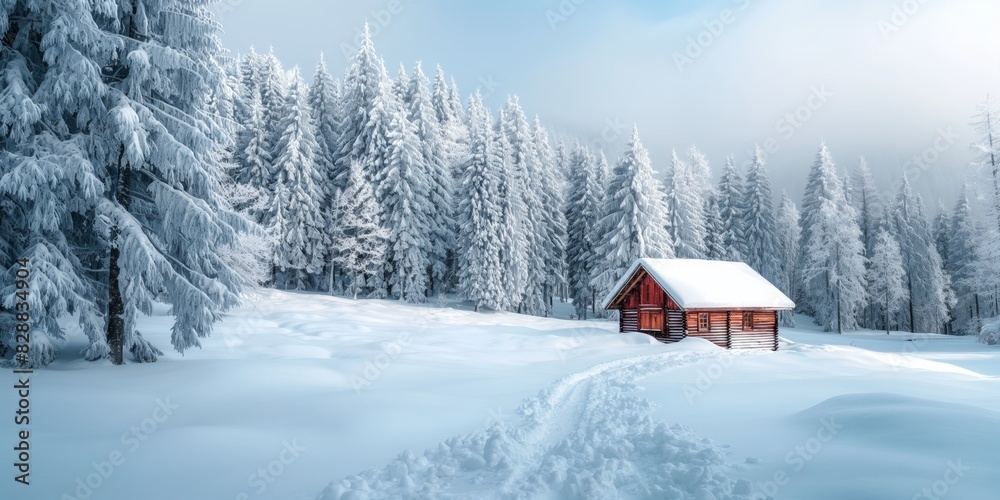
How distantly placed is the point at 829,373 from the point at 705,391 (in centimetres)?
679

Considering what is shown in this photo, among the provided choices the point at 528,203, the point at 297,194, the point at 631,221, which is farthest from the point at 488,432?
the point at 528,203

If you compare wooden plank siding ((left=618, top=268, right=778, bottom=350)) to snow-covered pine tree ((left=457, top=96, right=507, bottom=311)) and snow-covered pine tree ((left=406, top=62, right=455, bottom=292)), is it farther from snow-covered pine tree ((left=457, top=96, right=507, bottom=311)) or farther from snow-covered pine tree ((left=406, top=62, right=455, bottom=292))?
snow-covered pine tree ((left=406, top=62, right=455, bottom=292))

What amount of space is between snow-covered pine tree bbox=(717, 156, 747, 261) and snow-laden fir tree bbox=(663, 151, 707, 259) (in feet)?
16.6

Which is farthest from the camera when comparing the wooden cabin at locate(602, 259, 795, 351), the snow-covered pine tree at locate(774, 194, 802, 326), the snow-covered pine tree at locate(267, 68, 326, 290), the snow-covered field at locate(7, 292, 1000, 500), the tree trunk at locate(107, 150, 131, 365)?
the snow-covered pine tree at locate(774, 194, 802, 326)

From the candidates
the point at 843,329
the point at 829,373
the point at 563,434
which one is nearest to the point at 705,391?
the point at 563,434

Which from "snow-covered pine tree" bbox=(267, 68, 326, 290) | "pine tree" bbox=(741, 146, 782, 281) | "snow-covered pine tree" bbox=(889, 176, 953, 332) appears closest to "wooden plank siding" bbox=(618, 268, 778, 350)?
"pine tree" bbox=(741, 146, 782, 281)

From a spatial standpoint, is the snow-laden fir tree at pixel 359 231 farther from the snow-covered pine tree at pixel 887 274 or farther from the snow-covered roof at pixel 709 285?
the snow-covered pine tree at pixel 887 274

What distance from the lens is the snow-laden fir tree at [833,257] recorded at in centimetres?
4147

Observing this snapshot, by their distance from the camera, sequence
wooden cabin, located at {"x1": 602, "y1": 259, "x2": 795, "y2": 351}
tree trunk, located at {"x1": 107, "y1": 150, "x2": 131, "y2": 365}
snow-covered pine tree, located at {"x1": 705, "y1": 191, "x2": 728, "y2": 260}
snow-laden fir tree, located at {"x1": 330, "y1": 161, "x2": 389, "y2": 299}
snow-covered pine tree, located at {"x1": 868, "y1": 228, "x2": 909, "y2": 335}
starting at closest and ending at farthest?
tree trunk, located at {"x1": 107, "y1": 150, "x2": 131, "y2": 365} < wooden cabin, located at {"x1": 602, "y1": 259, "x2": 795, "y2": 351} < snow-laden fir tree, located at {"x1": 330, "y1": 161, "x2": 389, "y2": 299} < snow-covered pine tree, located at {"x1": 868, "y1": 228, "x2": 909, "y2": 335} < snow-covered pine tree, located at {"x1": 705, "y1": 191, "x2": 728, "y2": 260}

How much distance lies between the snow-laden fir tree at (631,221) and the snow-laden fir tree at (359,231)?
17187mm

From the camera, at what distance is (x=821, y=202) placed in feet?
145

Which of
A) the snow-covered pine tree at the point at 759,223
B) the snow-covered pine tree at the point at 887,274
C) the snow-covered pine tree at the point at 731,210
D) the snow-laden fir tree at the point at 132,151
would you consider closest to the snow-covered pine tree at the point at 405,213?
the snow-laden fir tree at the point at 132,151

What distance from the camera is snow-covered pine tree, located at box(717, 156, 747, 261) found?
4778 centimetres

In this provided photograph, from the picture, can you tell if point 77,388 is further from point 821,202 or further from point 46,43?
point 821,202
